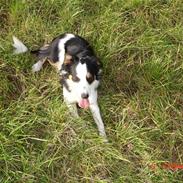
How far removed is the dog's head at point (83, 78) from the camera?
389cm

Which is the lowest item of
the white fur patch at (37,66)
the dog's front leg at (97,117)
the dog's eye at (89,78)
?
the dog's front leg at (97,117)

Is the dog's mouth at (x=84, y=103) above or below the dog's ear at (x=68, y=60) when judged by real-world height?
below

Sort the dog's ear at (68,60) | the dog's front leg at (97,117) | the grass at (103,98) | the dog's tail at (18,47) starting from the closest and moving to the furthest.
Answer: the grass at (103,98) < the dog's front leg at (97,117) < the dog's ear at (68,60) < the dog's tail at (18,47)

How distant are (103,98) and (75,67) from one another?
1.16 feet

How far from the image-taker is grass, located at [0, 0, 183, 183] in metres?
3.69

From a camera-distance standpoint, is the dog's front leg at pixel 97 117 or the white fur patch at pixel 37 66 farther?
the white fur patch at pixel 37 66

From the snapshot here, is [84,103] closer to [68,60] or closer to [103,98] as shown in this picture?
[103,98]

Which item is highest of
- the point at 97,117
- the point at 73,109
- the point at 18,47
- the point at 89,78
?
the point at 18,47

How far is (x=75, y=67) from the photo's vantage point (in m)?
3.95

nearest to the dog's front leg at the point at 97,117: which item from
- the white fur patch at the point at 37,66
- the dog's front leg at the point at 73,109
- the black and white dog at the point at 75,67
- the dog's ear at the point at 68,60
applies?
the black and white dog at the point at 75,67

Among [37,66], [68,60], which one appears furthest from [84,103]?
[37,66]

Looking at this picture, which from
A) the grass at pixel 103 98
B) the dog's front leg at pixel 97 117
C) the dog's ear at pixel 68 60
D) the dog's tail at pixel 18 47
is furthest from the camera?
the dog's tail at pixel 18 47

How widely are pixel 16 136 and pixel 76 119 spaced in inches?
18.4

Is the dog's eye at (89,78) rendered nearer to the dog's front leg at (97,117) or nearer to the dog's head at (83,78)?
the dog's head at (83,78)
